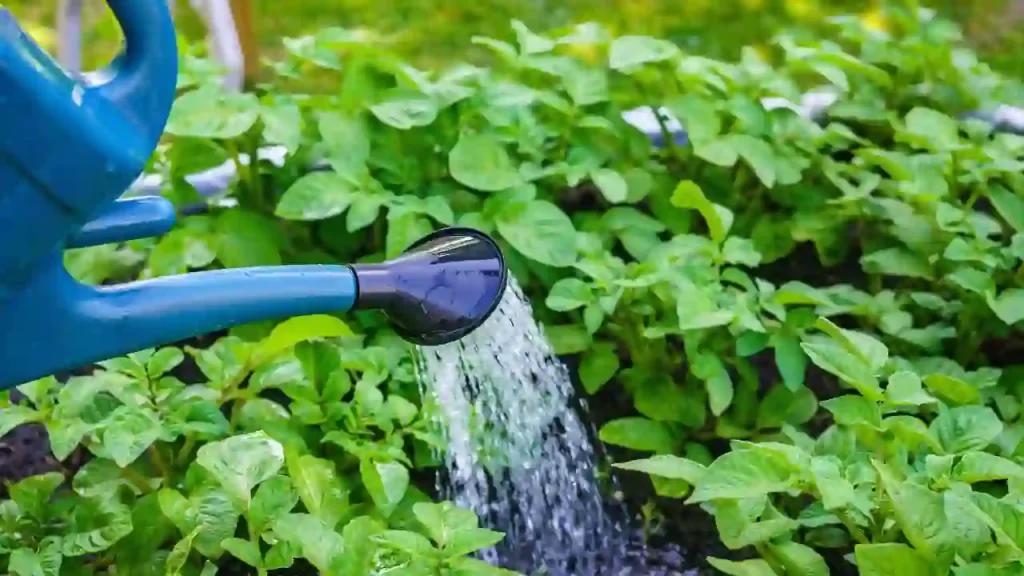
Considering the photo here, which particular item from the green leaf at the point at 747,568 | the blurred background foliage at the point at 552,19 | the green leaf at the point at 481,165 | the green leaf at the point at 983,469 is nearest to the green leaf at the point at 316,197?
the green leaf at the point at 481,165

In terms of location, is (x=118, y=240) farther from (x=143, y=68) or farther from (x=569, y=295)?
(x=569, y=295)

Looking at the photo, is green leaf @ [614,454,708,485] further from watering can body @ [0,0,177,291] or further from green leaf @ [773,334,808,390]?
watering can body @ [0,0,177,291]

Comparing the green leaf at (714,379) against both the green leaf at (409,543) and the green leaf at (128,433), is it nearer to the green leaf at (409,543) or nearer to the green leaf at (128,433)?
the green leaf at (409,543)

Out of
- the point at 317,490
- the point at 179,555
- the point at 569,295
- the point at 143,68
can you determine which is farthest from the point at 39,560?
the point at 569,295

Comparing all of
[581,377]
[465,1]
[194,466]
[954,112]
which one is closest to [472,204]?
[581,377]

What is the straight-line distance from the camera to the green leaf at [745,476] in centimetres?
86

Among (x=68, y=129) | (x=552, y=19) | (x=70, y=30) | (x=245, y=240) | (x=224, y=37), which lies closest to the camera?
(x=68, y=129)

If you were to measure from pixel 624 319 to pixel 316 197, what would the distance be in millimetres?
356

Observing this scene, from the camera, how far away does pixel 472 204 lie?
125 centimetres

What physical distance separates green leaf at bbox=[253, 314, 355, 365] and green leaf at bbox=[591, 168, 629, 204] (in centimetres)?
40

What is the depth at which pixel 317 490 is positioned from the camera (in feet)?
2.89

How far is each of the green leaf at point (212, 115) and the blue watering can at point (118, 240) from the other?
1.24ft

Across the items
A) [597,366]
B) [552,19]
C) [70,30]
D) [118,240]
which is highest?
[118,240]

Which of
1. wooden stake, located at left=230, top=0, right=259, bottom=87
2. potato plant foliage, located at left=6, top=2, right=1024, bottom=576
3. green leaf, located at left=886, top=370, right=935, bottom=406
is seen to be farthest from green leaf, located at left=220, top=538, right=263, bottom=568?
wooden stake, located at left=230, top=0, right=259, bottom=87
